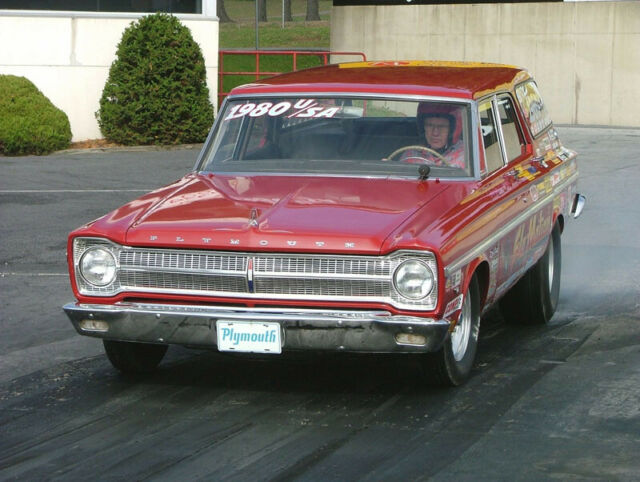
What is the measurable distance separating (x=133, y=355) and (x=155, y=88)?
50.0ft

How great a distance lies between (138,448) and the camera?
228 inches

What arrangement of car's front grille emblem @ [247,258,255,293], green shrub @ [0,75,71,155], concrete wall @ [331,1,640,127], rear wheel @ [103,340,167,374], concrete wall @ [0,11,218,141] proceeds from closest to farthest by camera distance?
car's front grille emblem @ [247,258,255,293]
rear wheel @ [103,340,167,374]
green shrub @ [0,75,71,155]
concrete wall @ [0,11,218,141]
concrete wall @ [331,1,640,127]

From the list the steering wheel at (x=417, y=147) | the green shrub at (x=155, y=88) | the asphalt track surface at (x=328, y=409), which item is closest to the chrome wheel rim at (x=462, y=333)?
the asphalt track surface at (x=328, y=409)

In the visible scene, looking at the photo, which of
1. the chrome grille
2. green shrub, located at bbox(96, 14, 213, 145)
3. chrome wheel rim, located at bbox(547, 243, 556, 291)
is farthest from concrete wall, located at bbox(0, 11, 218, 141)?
the chrome grille

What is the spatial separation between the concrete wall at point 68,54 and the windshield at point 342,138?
15.1 m

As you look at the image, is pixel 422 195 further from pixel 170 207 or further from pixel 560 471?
pixel 560 471

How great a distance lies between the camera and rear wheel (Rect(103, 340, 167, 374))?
23.1ft

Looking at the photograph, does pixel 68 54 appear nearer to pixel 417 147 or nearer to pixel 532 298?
pixel 532 298

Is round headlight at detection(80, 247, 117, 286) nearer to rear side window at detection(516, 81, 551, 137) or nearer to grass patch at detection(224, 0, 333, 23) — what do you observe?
rear side window at detection(516, 81, 551, 137)

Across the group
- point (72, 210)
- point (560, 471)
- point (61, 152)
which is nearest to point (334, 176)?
point (560, 471)

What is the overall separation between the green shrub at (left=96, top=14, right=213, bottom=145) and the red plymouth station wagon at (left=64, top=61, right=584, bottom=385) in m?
13.6

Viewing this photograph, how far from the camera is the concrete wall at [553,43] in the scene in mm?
25922

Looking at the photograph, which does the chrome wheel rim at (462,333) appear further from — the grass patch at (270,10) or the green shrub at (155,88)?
the grass patch at (270,10)

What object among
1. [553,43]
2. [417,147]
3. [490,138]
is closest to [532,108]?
[490,138]
